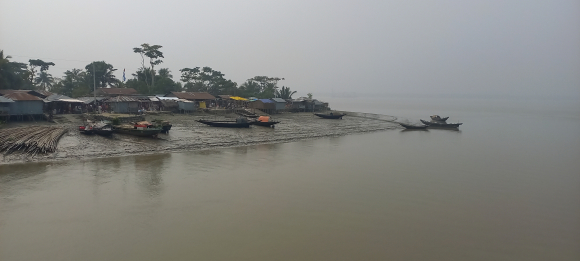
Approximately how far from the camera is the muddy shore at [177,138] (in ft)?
48.8

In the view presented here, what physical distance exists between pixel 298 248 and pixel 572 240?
6.26 meters

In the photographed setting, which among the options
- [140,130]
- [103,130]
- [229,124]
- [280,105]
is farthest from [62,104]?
[280,105]

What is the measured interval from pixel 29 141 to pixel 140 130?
4723 millimetres

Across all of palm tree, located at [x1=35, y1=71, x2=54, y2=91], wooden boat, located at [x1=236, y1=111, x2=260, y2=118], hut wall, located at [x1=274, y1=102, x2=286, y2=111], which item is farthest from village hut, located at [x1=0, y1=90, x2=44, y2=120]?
palm tree, located at [x1=35, y1=71, x2=54, y2=91]

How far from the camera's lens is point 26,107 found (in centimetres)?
2017

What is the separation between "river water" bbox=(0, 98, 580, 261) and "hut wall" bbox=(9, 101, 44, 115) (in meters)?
9.22

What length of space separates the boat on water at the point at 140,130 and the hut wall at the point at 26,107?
18.7ft

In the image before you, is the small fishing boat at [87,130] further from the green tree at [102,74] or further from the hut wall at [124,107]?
the green tree at [102,74]

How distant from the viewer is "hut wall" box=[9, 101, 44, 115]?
64.8ft

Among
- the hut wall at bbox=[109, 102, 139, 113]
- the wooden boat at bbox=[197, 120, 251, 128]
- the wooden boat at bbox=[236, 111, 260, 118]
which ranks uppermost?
the hut wall at bbox=[109, 102, 139, 113]

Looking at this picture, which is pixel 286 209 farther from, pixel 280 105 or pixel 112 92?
pixel 112 92

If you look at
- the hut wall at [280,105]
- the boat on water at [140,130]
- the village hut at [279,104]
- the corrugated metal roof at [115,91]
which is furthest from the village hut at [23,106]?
the hut wall at [280,105]

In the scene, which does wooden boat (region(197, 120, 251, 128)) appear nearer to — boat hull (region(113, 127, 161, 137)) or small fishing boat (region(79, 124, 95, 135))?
boat hull (region(113, 127, 161, 137))

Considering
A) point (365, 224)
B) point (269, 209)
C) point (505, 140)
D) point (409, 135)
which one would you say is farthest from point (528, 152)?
point (269, 209)
